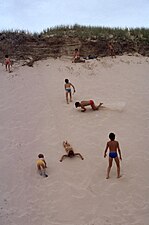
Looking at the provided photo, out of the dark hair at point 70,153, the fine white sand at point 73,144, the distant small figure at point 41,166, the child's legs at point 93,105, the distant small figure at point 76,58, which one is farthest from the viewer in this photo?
the distant small figure at point 76,58

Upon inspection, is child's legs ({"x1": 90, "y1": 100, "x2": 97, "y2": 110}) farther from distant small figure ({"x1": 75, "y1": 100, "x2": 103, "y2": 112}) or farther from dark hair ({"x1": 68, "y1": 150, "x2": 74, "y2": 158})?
dark hair ({"x1": 68, "y1": 150, "x2": 74, "y2": 158})

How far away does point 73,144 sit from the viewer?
11344mm

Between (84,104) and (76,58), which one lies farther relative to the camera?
(76,58)

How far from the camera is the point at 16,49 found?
70.1 ft

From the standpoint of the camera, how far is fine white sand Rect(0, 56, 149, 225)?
813cm

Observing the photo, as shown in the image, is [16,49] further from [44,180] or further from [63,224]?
[63,224]

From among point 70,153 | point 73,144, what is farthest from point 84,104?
point 70,153

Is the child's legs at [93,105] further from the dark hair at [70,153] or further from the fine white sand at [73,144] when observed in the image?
the dark hair at [70,153]

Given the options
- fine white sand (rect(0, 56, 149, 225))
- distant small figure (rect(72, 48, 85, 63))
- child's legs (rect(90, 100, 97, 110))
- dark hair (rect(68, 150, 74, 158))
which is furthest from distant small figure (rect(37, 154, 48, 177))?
distant small figure (rect(72, 48, 85, 63))

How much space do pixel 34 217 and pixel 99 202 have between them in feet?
5.16

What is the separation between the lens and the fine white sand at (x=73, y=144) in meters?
8.13

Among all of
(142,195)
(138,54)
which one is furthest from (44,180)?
(138,54)

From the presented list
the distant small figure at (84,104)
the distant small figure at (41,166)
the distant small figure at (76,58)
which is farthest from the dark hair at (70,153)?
the distant small figure at (76,58)

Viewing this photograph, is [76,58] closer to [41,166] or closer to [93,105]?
[93,105]
